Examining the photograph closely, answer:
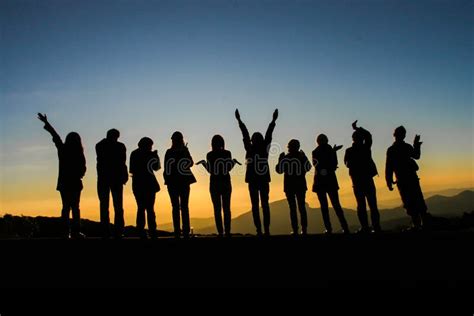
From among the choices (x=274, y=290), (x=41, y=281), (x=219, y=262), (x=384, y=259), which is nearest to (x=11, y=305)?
(x=41, y=281)

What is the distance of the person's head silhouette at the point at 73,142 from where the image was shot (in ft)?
32.1

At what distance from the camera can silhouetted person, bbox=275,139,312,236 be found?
33.7ft

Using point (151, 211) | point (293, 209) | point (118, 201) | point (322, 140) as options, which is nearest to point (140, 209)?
point (151, 211)

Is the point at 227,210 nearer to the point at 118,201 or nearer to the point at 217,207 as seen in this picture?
the point at 217,207

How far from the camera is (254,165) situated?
9945 millimetres

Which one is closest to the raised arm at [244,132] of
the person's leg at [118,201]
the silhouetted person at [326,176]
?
the silhouetted person at [326,176]

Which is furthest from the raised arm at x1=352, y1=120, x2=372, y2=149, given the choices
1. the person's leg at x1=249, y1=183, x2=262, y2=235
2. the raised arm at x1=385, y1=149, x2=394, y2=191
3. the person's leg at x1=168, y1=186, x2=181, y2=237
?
the person's leg at x1=168, y1=186, x2=181, y2=237

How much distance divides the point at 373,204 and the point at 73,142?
7.28 m

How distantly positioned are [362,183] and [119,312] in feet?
23.5

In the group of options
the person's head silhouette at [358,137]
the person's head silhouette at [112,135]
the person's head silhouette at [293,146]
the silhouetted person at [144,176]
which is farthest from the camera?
the person's head silhouette at [293,146]

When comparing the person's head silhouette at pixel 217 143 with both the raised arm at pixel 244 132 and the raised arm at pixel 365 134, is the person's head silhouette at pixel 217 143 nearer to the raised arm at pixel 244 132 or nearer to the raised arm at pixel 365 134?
the raised arm at pixel 244 132

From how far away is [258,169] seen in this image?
9.91m

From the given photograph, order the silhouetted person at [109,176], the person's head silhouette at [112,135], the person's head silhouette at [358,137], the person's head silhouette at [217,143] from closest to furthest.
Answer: the silhouetted person at [109,176], the person's head silhouette at [112,135], the person's head silhouette at [217,143], the person's head silhouette at [358,137]

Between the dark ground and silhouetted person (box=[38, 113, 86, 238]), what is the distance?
291 cm
